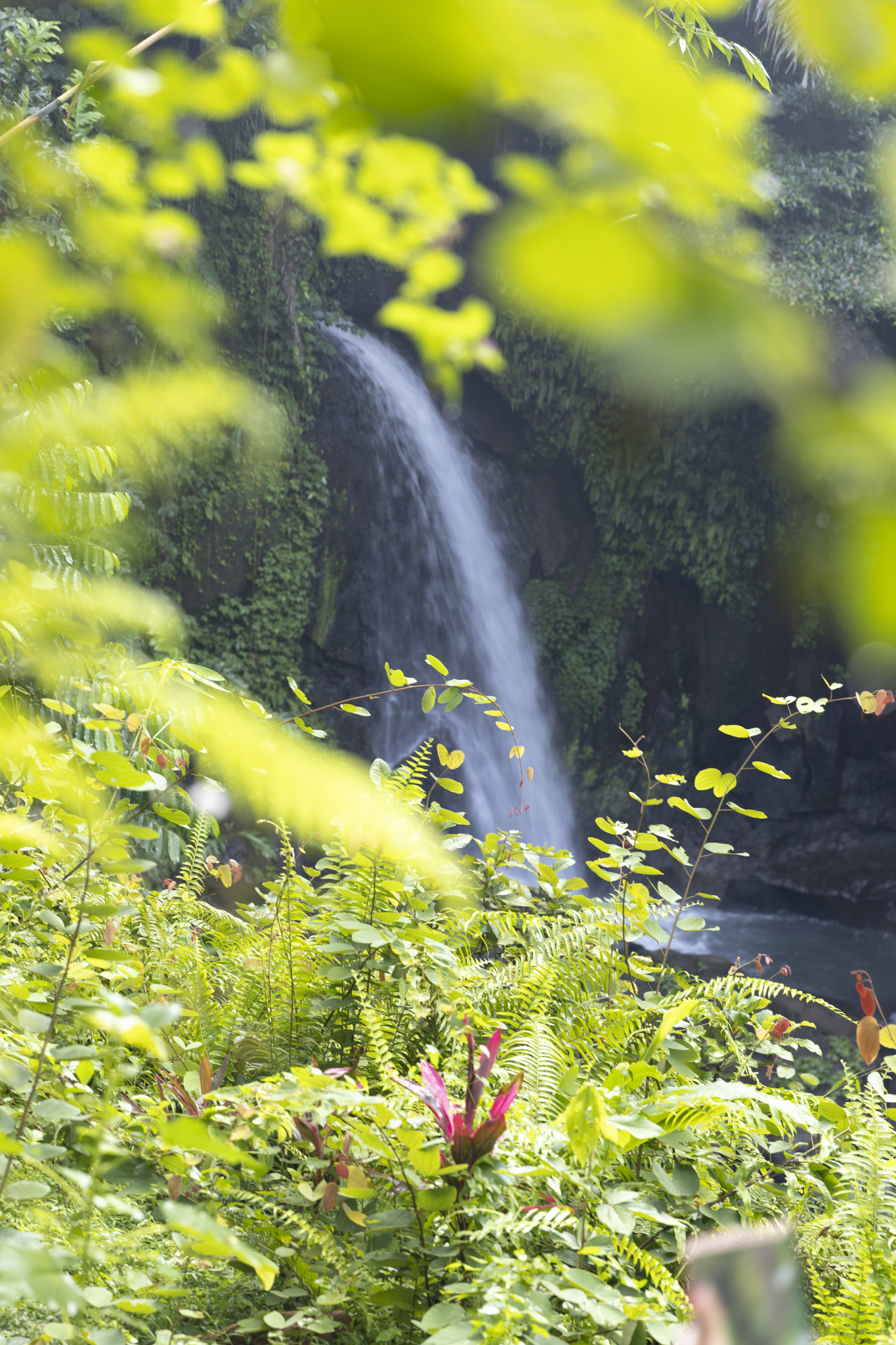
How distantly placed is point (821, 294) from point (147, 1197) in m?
10.3

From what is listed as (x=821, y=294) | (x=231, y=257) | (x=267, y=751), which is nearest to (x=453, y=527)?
(x=231, y=257)

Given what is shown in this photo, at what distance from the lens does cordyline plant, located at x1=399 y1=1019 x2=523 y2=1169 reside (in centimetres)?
93

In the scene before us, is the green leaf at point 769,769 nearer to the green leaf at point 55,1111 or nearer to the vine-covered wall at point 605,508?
the green leaf at point 55,1111

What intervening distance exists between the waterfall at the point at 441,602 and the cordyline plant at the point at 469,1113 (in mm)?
6974

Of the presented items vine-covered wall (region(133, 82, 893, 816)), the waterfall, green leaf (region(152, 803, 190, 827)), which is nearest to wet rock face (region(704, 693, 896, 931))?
vine-covered wall (region(133, 82, 893, 816))

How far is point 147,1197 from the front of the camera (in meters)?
1.14

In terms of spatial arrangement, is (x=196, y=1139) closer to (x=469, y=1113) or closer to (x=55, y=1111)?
(x=55, y=1111)

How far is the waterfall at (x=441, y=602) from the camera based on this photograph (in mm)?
8469

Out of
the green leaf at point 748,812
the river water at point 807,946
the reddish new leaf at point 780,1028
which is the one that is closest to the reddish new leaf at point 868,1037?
the reddish new leaf at point 780,1028

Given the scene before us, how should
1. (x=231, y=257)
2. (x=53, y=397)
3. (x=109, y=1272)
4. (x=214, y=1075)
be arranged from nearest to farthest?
(x=109, y=1272) → (x=53, y=397) → (x=214, y=1075) → (x=231, y=257)

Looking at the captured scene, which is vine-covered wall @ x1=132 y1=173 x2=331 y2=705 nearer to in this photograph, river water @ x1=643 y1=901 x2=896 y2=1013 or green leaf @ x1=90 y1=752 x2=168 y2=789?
river water @ x1=643 y1=901 x2=896 y2=1013

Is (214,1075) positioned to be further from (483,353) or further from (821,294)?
(821,294)

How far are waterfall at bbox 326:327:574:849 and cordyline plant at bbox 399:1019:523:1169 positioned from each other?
6974mm

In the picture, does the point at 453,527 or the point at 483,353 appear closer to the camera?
the point at 483,353
